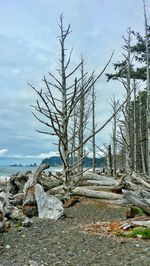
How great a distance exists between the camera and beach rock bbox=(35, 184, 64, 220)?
8992 mm

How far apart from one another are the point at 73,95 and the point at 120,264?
577 cm

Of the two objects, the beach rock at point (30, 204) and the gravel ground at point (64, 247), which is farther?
the beach rock at point (30, 204)

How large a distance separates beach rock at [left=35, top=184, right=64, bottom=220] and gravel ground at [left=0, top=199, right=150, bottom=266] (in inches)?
22.5

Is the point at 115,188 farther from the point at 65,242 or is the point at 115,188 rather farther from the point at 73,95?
the point at 65,242

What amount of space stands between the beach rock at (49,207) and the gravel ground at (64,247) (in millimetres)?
571

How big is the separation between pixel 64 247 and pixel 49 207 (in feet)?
8.87

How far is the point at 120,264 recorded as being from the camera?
5633 millimetres

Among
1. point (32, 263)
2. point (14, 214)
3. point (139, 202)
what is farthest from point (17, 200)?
point (32, 263)

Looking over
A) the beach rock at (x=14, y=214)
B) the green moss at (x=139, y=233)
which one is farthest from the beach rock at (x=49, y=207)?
the green moss at (x=139, y=233)

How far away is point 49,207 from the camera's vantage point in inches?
364

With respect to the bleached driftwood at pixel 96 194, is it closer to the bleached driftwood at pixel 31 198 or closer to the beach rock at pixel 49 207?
the bleached driftwood at pixel 31 198

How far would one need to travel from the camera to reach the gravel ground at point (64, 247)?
5.91 m

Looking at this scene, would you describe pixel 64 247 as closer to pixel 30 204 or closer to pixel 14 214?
pixel 14 214

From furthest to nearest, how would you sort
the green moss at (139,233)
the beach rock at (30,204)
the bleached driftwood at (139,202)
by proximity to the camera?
the beach rock at (30,204) → the bleached driftwood at (139,202) → the green moss at (139,233)
